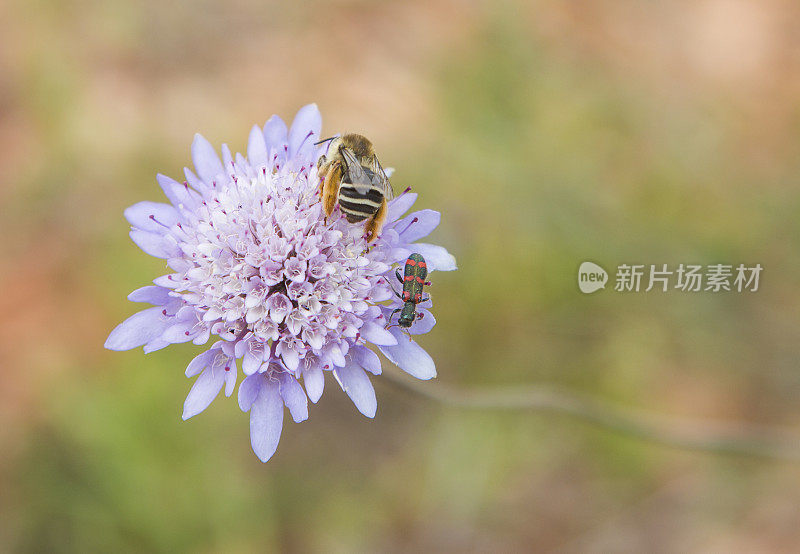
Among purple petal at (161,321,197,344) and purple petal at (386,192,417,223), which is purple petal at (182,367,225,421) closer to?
purple petal at (161,321,197,344)

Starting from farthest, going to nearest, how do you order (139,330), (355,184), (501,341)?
1. (501,341)
2. (139,330)
3. (355,184)

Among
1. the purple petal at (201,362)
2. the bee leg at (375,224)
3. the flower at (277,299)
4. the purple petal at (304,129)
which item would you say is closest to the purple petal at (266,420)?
the flower at (277,299)

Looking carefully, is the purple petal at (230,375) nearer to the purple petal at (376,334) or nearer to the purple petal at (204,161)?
the purple petal at (376,334)

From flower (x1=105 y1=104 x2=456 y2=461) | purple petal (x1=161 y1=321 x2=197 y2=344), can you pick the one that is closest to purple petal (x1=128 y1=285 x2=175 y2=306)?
flower (x1=105 y1=104 x2=456 y2=461)

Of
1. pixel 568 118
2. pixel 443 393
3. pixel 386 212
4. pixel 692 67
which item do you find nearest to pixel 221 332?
pixel 386 212

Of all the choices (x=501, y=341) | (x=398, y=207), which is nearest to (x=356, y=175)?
(x=398, y=207)

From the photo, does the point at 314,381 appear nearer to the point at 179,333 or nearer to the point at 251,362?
the point at 251,362
